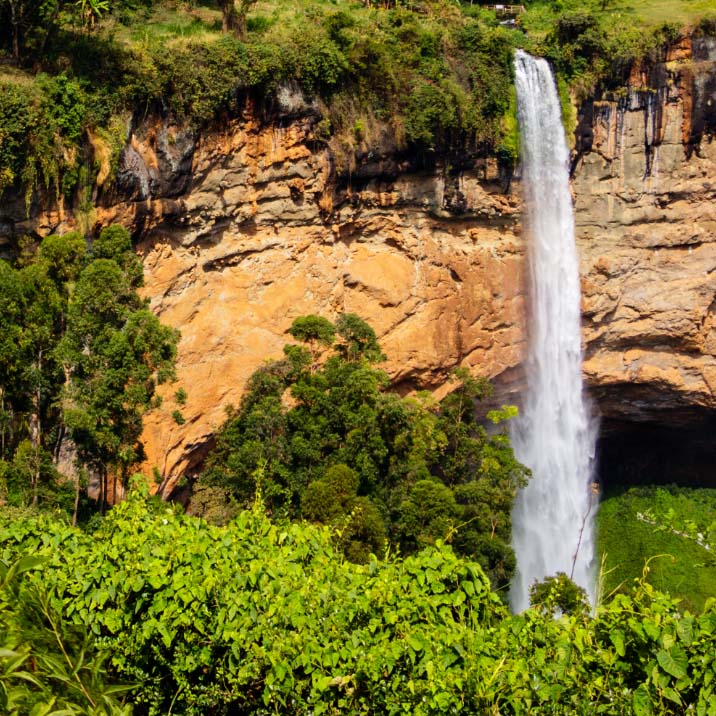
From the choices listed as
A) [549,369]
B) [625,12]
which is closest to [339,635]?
[549,369]

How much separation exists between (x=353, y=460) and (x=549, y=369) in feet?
31.1

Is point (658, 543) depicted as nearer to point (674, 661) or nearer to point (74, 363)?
point (74, 363)

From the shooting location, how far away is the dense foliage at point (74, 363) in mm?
12906

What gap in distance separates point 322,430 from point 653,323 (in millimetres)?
11703

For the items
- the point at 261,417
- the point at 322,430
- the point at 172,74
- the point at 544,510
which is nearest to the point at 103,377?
the point at 261,417

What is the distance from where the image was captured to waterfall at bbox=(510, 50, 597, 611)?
2155 cm

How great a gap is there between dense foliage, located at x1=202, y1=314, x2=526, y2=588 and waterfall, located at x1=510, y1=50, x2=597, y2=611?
5.74m

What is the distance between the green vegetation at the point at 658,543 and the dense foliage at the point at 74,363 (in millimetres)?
12775

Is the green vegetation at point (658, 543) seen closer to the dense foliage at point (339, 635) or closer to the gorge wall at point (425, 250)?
the gorge wall at point (425, 250)

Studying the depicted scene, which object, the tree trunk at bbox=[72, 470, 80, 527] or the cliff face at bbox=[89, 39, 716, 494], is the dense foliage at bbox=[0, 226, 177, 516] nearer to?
the tree trunk at bbox=[72, 470, 80, 527]

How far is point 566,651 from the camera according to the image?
19.2 feet

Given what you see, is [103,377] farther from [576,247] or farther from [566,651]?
[576,247]

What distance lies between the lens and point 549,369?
22.8m

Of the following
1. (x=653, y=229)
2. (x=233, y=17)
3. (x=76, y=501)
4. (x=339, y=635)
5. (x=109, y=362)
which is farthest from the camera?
(x=653, y=229)
